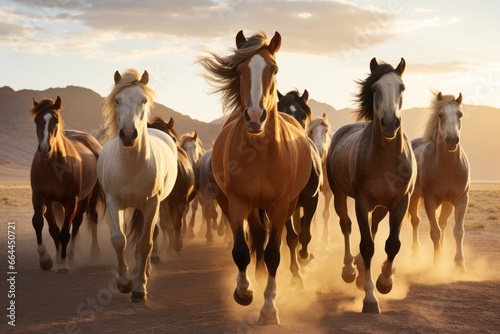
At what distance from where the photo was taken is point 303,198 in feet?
28.6

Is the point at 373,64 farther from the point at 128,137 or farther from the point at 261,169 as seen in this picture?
the point at 128,137

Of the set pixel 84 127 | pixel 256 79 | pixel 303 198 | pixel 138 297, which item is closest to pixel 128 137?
pixel 256 79

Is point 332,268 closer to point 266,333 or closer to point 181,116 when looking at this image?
point 266,333

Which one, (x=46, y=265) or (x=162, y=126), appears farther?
(x=162, y=126)

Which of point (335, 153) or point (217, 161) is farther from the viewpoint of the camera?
point (335, 153)

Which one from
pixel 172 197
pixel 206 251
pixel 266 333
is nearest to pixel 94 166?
pixel 172 197

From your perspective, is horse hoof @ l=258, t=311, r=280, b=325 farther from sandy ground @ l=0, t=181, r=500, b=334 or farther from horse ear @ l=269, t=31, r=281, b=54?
horse ear @ l=269, t=31, r=281, b=54

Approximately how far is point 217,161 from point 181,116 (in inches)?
5741

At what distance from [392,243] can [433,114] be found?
4.08 meters

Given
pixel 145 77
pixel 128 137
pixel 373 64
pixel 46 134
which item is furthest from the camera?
pixel 46 134

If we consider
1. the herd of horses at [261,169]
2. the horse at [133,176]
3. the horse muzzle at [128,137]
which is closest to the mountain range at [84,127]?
the herd of horses at [261,169]

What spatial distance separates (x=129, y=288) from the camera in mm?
7781

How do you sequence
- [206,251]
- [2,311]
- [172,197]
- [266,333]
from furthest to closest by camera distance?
[206,251] → [172,197] → [2,311] → [266,333]

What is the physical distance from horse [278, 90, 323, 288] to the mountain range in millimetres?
97774
